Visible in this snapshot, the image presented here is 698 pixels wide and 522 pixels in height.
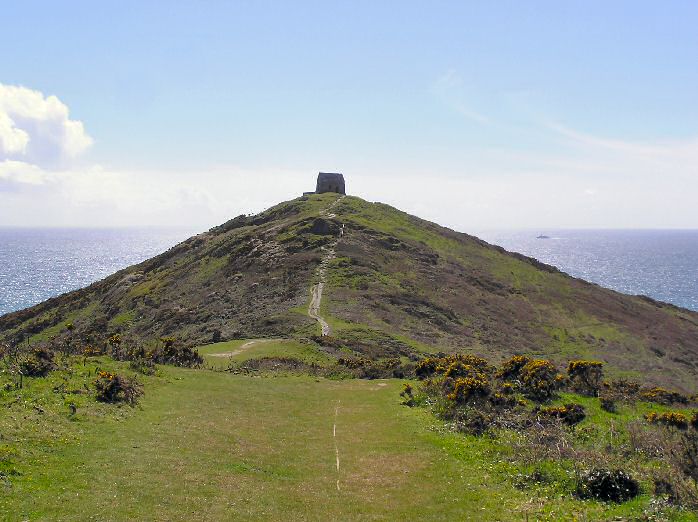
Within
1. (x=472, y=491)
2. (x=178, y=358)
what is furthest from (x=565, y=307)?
(x=472, y=491)

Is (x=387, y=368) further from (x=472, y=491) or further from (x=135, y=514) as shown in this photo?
(x=135, y=514)

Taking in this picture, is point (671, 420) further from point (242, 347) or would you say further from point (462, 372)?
point (242, 347)

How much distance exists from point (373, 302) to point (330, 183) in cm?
6859

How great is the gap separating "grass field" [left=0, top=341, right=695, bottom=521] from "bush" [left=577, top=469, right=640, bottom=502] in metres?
0.43

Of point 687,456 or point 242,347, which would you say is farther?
point 242,347

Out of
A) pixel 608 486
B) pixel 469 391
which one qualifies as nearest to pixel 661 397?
pixel 469 391

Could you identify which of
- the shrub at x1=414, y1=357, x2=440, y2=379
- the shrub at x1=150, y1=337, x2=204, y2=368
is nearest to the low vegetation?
the shrub at x1=414, y1=357, x2=440, y2=379

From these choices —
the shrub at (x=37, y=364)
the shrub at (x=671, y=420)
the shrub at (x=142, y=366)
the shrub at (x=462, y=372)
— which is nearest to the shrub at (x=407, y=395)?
the shrub at (x=462, y=372)

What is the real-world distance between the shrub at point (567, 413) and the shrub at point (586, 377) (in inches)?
181

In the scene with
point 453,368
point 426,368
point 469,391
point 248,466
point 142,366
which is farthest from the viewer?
point 426,368

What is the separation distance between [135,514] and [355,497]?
18.6 feet

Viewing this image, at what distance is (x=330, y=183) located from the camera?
12238 cm

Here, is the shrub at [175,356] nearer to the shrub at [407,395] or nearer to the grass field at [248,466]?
the grass field at [248,466]

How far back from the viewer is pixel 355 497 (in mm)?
15086
